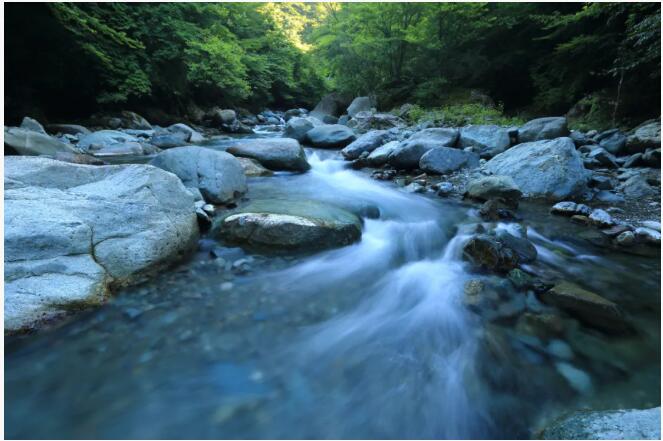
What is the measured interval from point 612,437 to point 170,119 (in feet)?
55.0

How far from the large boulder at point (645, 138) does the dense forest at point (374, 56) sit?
1256mm

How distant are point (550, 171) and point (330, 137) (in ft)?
19.8

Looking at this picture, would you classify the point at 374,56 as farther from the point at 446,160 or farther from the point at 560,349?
the point at 560,349

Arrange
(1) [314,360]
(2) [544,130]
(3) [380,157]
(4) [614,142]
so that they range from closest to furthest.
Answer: (1) [314,360] < (4) [614,142] < (2) [544,130] < (3) [380,157]

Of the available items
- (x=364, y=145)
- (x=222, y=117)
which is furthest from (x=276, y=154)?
(x=222, y=117)

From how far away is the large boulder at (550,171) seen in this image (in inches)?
208

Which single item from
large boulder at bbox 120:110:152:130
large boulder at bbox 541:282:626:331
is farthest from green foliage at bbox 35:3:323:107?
large boulder at bbox 541:282:626:331

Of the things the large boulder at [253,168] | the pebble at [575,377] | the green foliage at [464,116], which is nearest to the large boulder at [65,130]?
the large boulder at [253,168]

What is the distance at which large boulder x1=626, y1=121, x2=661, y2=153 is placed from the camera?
6334mm

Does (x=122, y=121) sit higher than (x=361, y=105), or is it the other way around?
(x=361, y=105)

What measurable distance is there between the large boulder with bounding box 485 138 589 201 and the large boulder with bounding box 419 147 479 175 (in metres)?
1.10

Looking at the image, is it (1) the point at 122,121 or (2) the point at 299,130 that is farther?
(1) the point at 122,121

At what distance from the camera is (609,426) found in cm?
148

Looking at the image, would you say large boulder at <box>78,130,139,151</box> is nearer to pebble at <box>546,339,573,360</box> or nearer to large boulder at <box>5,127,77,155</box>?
large boulder at <box>5,127,77,155</box>
